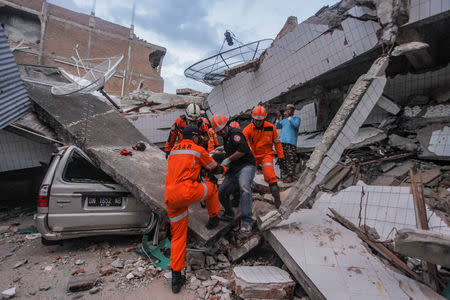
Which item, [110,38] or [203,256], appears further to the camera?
[110,38]

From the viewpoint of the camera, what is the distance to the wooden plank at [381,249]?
2297 millimetres

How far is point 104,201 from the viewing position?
3.26 meters

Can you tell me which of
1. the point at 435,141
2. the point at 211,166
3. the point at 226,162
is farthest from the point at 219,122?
the point at 435,141

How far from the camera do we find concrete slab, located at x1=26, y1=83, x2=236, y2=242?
3.28m

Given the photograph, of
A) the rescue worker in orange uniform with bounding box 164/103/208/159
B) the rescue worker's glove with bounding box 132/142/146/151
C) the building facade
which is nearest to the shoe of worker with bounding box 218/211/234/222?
the rescue worker in orange uniform with bounding box 164/103/208/159

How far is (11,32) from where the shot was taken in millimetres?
18297

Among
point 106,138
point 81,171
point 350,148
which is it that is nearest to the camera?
point 81,171

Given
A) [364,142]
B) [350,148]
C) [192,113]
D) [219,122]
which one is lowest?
[350,148]

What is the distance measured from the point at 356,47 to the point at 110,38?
2449 centimetres

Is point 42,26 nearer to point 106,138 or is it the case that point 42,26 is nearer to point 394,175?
point 106,138

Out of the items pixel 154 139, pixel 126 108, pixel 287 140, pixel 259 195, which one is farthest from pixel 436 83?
pixel 126 108

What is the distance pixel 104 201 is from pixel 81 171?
62 cm

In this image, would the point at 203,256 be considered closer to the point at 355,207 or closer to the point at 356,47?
the point at 355,207

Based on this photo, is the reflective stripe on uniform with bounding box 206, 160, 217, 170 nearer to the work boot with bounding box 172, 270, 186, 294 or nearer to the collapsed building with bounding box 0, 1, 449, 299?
the collapsed building with bounding box 0, 1, 449, 299
